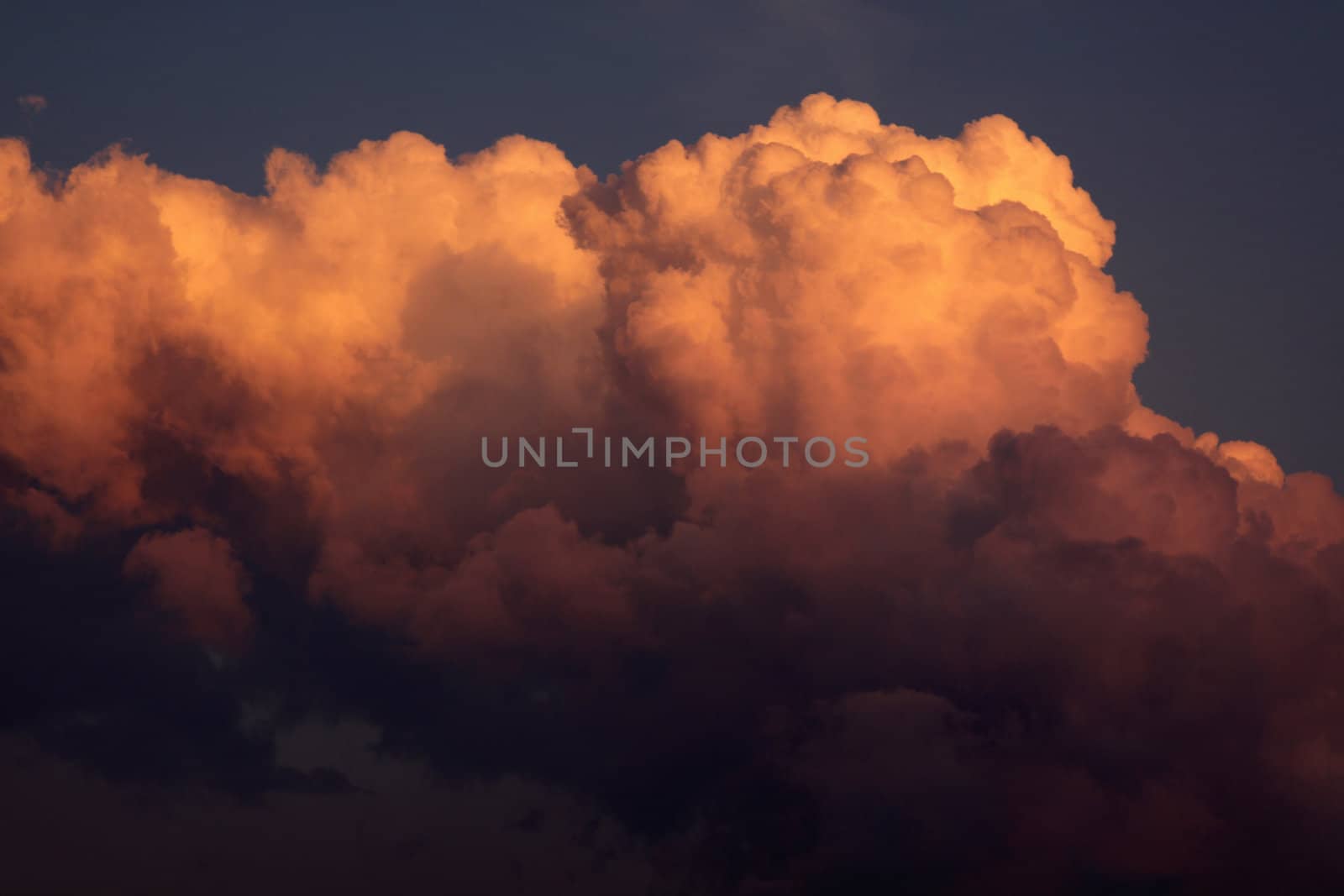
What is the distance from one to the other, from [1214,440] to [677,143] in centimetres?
9570

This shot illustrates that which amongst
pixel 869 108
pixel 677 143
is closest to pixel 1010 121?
pixel 869 108

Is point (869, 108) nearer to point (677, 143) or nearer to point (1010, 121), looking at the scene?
point (1010, 121)

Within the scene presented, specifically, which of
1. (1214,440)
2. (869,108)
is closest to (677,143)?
(869,108)

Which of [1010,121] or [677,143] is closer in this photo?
[677,143]

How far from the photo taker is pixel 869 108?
120 m

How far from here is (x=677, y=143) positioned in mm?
113000

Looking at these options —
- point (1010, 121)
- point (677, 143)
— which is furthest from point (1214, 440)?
point (677, 143)

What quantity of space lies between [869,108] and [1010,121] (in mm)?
21368

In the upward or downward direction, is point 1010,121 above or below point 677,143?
above

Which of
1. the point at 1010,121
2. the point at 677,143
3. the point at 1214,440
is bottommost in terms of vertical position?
the point at 1214,440

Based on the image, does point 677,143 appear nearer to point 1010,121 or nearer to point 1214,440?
point 1010,121

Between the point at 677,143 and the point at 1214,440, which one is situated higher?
the point at 677,143

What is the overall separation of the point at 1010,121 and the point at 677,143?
51.0 metres

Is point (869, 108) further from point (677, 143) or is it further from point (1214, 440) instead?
point (1214, 440)
